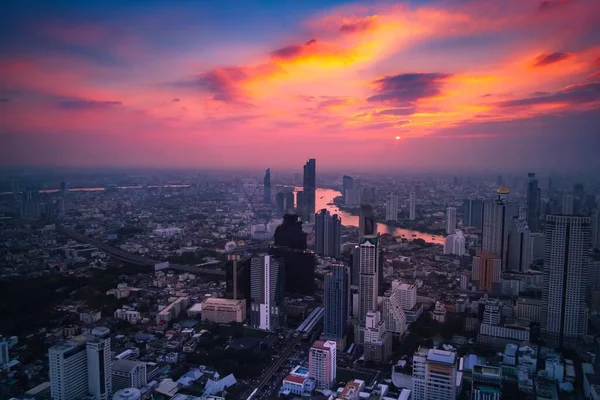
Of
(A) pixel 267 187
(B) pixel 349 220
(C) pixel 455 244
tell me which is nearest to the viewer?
(A) pixel 267 187

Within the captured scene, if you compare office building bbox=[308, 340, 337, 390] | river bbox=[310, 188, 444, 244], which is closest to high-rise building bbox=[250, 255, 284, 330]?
office building bbox=[308, 340, 337, 390]

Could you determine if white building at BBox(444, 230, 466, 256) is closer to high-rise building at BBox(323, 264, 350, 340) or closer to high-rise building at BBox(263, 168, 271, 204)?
high-rise building at BBox(323, 264, 350, 340)

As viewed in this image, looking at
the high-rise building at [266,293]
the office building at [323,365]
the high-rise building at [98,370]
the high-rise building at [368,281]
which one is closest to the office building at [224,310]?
the high-rise building at [266,293]

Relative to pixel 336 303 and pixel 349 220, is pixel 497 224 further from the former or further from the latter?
pixel 336 303

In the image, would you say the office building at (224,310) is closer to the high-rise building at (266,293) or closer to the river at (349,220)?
the high-rise building at (266,293)

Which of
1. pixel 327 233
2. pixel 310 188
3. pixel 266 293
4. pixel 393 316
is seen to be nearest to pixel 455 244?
pixel 327 233
